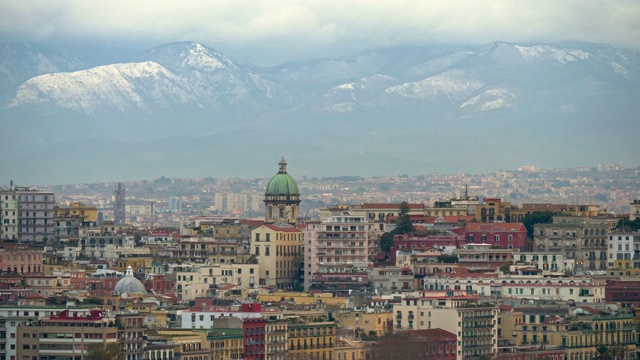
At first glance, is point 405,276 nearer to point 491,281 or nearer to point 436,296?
point 491,281

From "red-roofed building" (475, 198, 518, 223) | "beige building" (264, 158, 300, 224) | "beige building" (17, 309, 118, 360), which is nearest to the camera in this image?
"beige building" (17, 309, 118, 360)

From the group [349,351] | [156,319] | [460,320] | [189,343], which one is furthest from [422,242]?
[189,343]

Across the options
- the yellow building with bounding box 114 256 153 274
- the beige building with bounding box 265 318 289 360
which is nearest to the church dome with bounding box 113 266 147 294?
the yellow building with bounding box 114 256 153 274

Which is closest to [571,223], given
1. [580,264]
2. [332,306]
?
[580,264]

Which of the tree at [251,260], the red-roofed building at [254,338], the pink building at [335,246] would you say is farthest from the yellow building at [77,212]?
the red-roofed building at [254,338]

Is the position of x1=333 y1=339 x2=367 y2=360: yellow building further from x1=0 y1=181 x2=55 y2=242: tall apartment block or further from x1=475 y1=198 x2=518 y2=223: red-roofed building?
x1=0 y1=181 x2=55 y2=242: tall apartment block

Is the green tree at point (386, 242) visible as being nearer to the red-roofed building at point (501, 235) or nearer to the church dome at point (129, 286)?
the red-roofed building at point (501, 235)
